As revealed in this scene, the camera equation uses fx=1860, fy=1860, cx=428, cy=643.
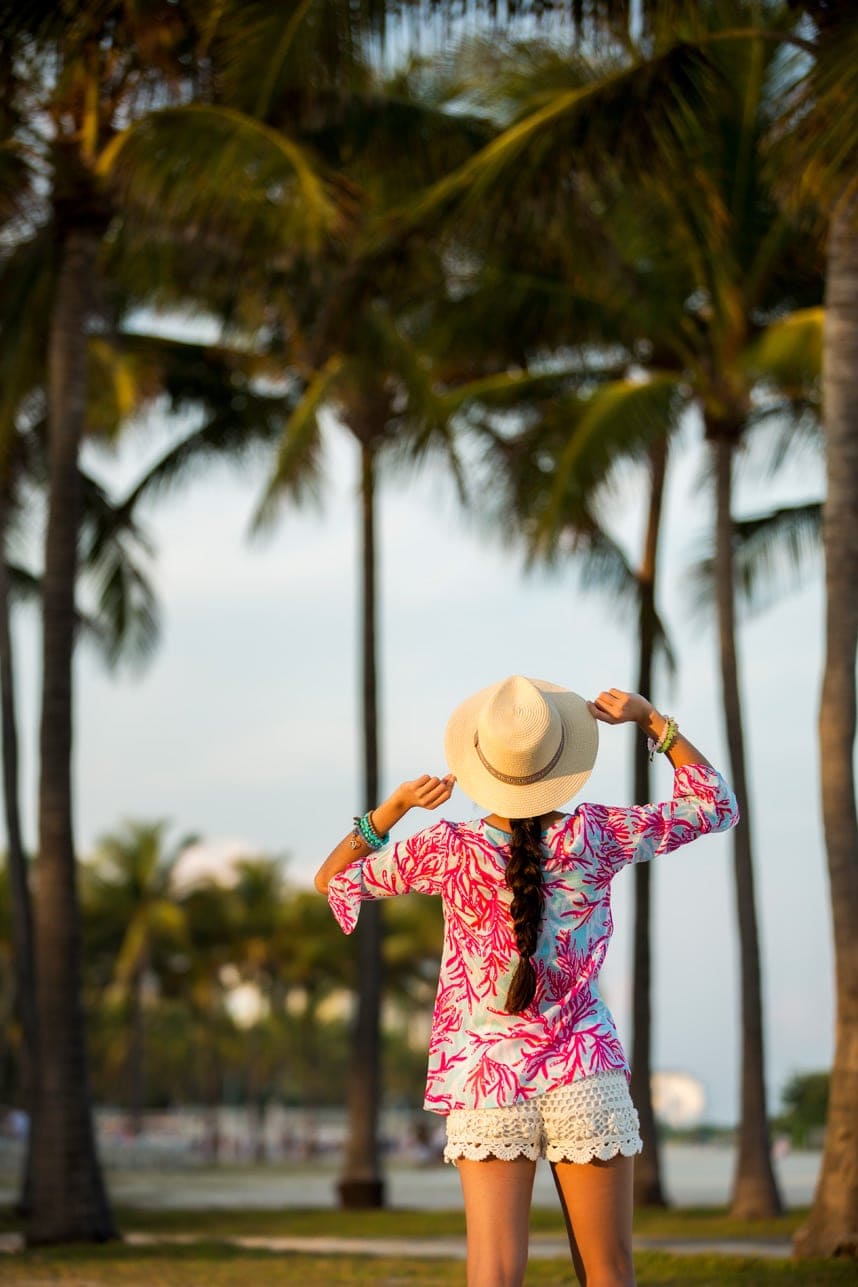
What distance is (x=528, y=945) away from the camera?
380cm

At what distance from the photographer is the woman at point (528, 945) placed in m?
3.74

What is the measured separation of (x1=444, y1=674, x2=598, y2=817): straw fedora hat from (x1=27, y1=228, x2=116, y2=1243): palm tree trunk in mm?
10312

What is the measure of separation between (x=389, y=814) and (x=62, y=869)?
1026 centimetres

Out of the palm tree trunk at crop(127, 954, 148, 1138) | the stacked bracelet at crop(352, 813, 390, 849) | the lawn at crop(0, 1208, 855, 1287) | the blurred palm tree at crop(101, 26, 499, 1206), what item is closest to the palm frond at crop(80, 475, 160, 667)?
the blurred palm tree at crop(101, 26, 499, 1206)

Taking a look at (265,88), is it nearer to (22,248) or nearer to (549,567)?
(22,248)

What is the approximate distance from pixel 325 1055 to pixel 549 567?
102309 mm

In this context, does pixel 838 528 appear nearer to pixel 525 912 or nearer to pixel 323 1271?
pixel 323 1271

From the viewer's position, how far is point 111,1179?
36500 millimetres

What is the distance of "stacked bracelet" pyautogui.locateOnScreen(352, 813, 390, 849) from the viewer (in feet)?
13.4

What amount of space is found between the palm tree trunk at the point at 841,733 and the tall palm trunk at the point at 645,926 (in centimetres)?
737

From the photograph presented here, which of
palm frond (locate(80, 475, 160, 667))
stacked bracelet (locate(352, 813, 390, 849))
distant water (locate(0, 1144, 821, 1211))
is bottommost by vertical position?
distant water (locate(0, 1144, 821, 1211))

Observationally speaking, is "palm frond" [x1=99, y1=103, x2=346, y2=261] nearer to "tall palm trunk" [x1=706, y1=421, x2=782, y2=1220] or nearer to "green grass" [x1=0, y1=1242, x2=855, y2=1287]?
"tall palm trunk" [x1=706, y1=421, x2=782, y2=1220]

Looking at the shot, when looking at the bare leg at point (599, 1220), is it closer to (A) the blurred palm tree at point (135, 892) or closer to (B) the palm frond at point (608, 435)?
(B) the palm frond at point (608, 435)

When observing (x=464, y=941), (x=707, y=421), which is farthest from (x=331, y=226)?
(x=464, y=941)
